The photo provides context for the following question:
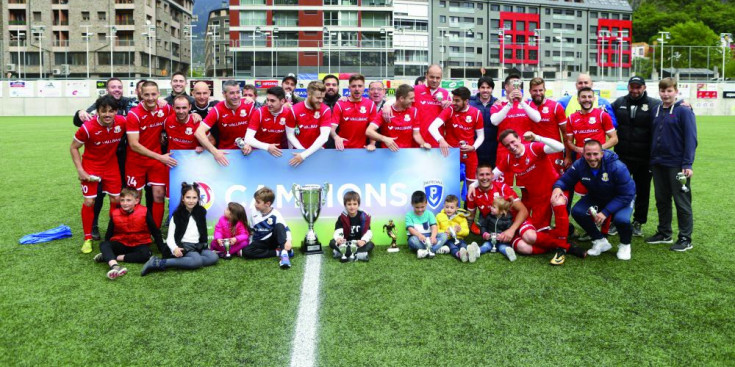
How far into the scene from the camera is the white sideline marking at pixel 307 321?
11.4ft

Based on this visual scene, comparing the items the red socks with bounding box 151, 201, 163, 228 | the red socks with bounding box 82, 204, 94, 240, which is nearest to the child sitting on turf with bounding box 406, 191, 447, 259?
the red socks with bounding box 151, 201, 163, 228

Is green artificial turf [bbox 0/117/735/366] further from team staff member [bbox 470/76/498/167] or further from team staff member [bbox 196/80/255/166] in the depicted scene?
team staff member [bbox 470/76/498/167]

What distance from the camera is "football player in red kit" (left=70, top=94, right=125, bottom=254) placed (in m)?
6.09

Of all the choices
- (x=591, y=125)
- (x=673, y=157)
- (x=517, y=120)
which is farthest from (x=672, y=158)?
(x=517, y=120)

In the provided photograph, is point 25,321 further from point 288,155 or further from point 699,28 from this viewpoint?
point 699,28

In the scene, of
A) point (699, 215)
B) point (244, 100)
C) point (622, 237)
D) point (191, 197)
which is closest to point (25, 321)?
point (191, 197)

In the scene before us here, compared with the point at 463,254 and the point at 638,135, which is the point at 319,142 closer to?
the point at 463,254

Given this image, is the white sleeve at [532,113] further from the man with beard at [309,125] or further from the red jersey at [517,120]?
the man with beard at [309,125]

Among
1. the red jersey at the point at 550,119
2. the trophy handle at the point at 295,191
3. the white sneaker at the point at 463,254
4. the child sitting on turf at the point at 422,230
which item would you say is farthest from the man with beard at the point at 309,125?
the red jersey at the point at 550,119

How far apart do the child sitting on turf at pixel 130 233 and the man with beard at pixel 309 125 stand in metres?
1.69

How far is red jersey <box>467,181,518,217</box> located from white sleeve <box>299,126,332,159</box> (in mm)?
1875

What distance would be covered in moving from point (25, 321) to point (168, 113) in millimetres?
3194

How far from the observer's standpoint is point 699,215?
7.86 meters

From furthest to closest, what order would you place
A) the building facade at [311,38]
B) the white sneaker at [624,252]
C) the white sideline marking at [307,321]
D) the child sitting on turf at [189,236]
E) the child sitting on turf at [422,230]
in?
the building facade at [311,38] < the child sitting on turf at [422,230] < the white sneaker at [624,252] < the child sitting on turf at [189,236] < the white sideline marking at [307,321]
